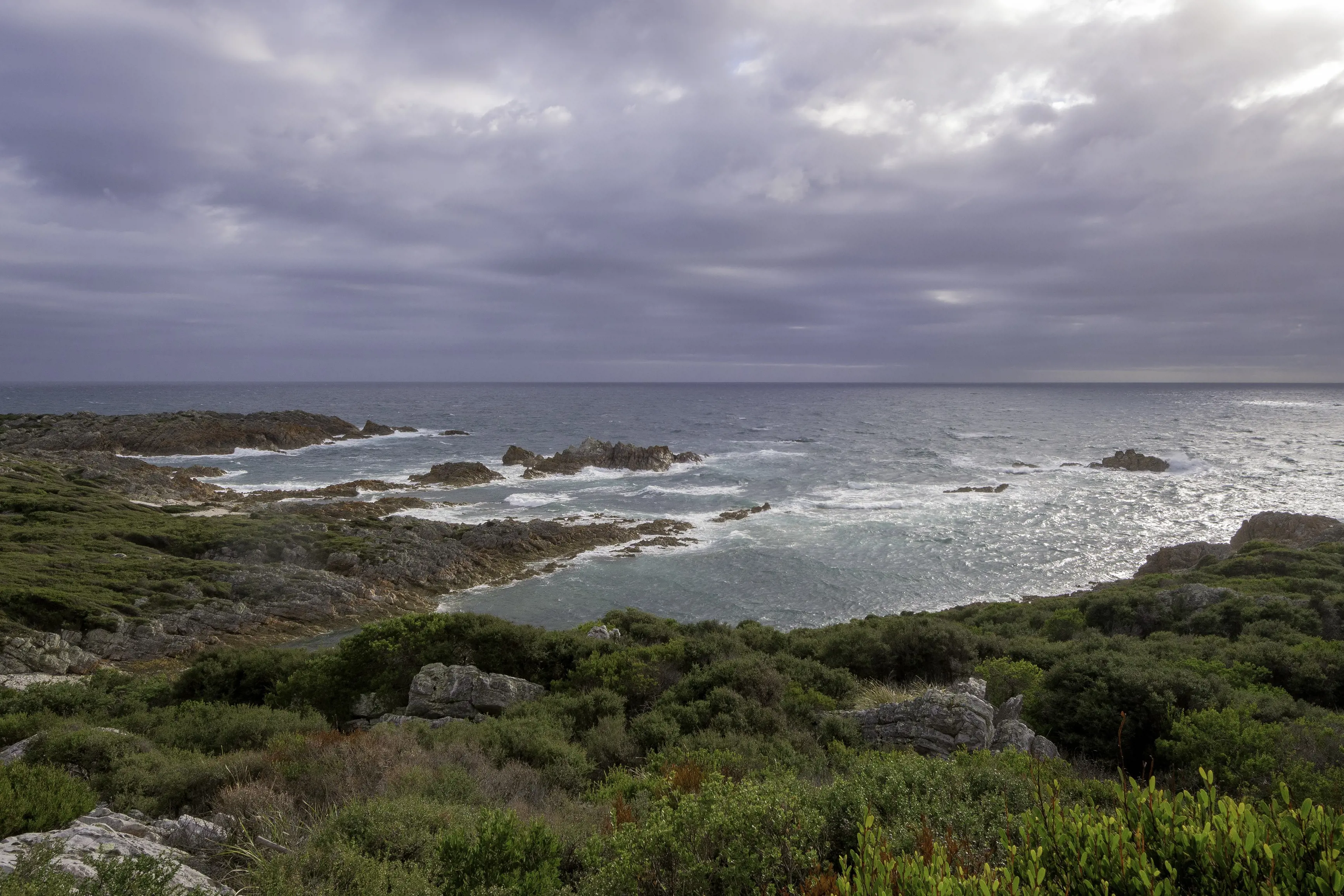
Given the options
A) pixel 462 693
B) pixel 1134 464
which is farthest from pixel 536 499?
pixel 1134 464

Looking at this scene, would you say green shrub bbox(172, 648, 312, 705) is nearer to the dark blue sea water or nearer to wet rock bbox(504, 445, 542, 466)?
the dark blue sea water

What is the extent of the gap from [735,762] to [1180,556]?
29.5 m

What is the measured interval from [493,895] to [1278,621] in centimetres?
1656

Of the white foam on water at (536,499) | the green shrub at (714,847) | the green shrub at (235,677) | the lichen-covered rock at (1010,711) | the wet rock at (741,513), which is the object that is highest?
the green shrub at (714,847)

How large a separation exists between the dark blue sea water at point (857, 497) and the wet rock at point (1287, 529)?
2.31 metres

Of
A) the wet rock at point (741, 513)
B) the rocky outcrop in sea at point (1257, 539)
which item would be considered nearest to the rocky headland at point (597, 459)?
the wet rock at point (741, 513)

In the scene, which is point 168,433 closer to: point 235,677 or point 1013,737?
point 235,677

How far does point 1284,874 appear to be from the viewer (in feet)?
10.4

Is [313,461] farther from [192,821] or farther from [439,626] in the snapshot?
[192,821]

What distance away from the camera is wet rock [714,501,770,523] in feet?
126

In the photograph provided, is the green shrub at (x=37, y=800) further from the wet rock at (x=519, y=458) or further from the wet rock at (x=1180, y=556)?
the wet rock at (x=519, y=458)

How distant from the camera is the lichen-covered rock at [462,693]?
10758 mm

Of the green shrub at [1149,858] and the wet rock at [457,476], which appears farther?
the wet rock at [457,476]

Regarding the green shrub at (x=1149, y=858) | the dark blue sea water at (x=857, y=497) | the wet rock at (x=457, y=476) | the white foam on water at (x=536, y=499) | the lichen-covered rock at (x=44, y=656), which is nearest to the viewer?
the green shrub at (x=1149, y=858)
